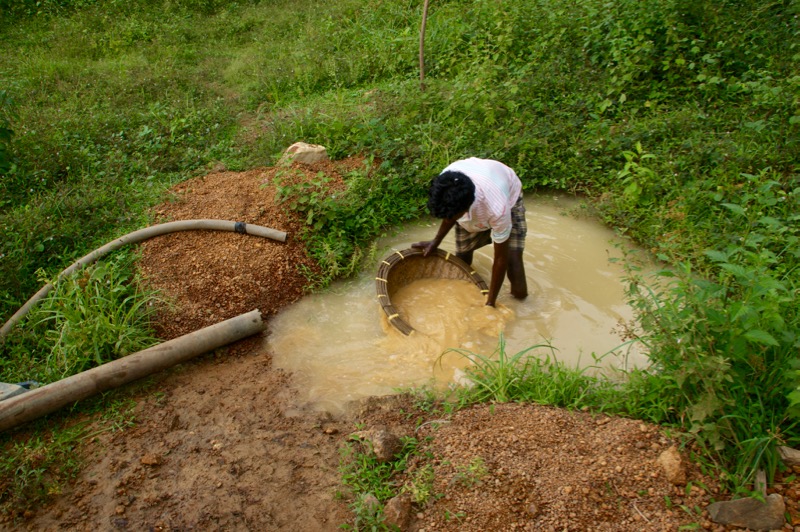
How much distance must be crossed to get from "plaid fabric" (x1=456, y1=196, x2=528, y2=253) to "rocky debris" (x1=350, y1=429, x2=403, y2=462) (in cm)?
173

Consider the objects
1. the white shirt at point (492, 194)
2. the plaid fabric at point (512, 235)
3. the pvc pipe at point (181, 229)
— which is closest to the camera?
the white shirt at point (492, 194)

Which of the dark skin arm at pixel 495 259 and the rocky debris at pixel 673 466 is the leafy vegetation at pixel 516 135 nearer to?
the rocky debris at pixel 673 466

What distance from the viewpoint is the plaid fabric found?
4035 millimetres

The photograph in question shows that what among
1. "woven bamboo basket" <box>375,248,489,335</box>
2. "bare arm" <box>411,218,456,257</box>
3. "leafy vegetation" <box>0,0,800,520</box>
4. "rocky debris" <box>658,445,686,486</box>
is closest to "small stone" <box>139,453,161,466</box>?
"leafy vegetation" <box>0,0,800,520</box>

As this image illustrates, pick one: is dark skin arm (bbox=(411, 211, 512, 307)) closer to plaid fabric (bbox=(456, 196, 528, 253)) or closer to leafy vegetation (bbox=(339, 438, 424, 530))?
plaid fabric (bbox=(456, 196, 528, 253))

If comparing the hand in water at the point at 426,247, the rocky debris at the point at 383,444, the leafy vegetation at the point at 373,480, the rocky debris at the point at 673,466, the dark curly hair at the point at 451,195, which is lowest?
the leafy vegetation at the point at 373,480

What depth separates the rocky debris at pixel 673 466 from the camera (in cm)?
268

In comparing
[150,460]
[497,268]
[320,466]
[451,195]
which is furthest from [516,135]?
[150,460]

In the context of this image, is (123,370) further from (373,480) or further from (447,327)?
(447,327)

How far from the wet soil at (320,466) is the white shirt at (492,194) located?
1211mm

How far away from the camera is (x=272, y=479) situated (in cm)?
311

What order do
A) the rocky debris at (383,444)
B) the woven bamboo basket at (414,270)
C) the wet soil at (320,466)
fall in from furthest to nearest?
the woven bamboo basket at (414,270) → the rocky debris at (383,444) → the wet soil at (320,466)

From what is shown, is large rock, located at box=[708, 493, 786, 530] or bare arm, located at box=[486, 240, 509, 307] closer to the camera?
large rock, located at box=[708, 493, 786, 530]

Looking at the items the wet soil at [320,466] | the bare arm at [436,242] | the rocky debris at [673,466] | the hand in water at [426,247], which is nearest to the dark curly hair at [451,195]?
the bare arm at [436,242]
